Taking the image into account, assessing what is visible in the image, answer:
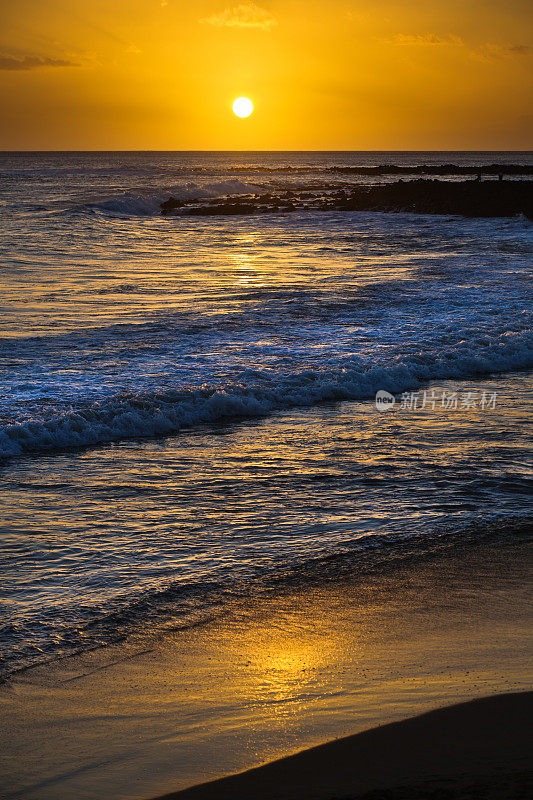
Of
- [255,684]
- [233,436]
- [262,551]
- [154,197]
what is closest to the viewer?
[255,684]

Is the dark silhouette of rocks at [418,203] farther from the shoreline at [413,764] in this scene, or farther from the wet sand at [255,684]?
the shoreline at [413,764]

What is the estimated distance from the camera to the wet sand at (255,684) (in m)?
3.16

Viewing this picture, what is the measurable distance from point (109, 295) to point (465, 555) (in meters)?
13.7

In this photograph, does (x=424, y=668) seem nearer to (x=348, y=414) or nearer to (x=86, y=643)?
(x=86, y=643)

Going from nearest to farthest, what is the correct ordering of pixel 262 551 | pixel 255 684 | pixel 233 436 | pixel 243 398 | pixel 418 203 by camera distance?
pixel 255 684
pixel 262 551
pixel 233 436
pixel 243 398
pixel 418 203

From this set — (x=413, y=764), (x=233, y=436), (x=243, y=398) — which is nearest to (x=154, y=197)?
(x=243, y=398)

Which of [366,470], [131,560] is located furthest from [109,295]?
[131,560]

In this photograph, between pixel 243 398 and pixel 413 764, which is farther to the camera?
pixel 243 398

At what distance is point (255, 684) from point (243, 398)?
6.09m

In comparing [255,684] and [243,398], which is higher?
[243,398]

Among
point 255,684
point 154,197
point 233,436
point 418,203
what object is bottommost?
point 255,684

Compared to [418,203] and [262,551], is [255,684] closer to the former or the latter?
[262,551]

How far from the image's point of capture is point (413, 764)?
9.95 ft

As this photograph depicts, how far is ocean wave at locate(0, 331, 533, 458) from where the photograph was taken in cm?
820
